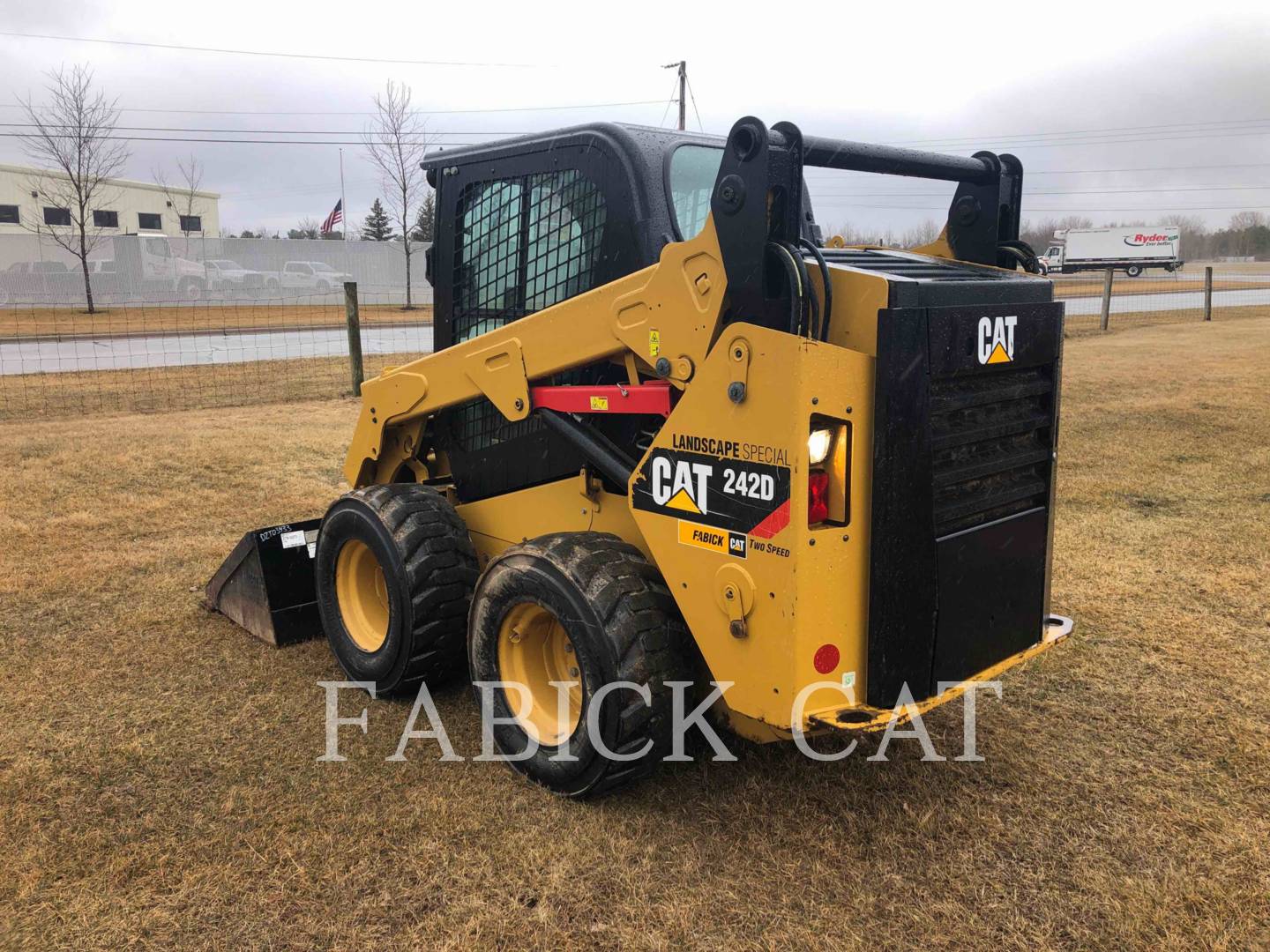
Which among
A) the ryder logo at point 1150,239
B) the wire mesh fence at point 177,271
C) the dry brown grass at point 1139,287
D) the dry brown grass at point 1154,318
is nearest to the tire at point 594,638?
the dry brown grass at point 1154,318

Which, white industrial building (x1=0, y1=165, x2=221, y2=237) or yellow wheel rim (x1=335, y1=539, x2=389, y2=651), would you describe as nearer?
yellow wheel rim (x1=335, y1=539, x2=389, y2=651)

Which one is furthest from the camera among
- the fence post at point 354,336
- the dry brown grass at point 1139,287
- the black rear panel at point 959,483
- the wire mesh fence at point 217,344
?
the dry brown grass at point 1139,287

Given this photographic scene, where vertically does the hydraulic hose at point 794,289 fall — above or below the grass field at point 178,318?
above

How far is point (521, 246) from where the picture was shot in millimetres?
4082

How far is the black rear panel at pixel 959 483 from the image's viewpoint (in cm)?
287

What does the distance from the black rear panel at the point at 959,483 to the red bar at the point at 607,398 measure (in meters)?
0.77

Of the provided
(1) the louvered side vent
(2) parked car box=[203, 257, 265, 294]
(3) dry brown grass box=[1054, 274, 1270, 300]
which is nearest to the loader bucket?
(1) the louvered side vent

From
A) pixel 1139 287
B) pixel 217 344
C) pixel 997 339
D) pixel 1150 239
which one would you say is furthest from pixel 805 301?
pixel 1150 239

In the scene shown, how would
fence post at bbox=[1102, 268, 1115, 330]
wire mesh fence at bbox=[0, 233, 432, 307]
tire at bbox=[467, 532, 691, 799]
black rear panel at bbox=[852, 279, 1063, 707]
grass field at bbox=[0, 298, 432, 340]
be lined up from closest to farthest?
black rear panel at bbox=[852, 279, 1063, 707], tire at bbox=[467, 532, 691, 799], fence post at bbox=[1102, 268, 1115, 330], grass field at bbox=[0, 298, 432, 340], wire mesh fence at bbox=[0, 233, 432, 307]

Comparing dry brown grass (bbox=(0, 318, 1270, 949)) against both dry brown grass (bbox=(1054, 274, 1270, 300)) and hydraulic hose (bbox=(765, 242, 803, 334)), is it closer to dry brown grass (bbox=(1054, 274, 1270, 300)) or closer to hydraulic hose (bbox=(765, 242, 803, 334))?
hydraulic hose (bbox=(765, 242, 803, 334))

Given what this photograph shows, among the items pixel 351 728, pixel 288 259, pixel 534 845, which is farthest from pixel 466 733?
pixel 288 259

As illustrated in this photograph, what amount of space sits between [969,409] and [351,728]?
8.43ft

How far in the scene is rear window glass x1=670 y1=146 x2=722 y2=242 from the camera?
12.1ft

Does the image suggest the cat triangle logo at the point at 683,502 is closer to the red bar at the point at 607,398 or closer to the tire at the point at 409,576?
the red bar at the point at 607,398
